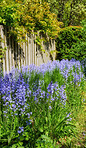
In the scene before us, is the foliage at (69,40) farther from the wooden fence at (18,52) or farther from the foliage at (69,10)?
the foliage at (69,10)

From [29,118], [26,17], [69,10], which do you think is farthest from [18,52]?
[69,10]

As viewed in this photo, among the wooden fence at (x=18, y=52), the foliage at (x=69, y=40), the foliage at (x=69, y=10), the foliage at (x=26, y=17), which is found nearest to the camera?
the foliage at (x=26, y=17)

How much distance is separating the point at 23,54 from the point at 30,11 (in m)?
1.83

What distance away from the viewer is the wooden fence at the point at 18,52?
4116 mm

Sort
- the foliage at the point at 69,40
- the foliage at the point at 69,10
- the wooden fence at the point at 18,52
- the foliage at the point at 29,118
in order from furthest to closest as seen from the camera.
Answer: the foliage at the point at 69,10 → the foliage at the point at 69,40 → the wooden fence at the point at 18,52 → the foliage at the point at 29,118

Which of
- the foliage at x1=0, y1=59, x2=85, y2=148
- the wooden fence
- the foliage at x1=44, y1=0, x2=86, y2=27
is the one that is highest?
the foliage at x1=44, y1=0, x2=86, y2=27

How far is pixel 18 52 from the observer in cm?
488

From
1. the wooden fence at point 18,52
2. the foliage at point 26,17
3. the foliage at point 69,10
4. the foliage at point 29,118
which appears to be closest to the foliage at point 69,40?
the foliage at point 26,17

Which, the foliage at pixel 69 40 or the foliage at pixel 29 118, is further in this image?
the foliage at pixel 69 40

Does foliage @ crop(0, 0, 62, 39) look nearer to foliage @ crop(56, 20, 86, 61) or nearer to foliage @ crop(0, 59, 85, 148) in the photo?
foliage @ crop(56, 20, 86, 61)

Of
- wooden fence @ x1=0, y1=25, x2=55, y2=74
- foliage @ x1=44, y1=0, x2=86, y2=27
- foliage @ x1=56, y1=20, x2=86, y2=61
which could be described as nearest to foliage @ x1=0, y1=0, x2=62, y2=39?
wooden fence @ x1=0, y1=25, x2=55, y2=74

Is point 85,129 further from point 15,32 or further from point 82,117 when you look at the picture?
point 15,32

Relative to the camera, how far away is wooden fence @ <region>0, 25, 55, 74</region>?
162 inches

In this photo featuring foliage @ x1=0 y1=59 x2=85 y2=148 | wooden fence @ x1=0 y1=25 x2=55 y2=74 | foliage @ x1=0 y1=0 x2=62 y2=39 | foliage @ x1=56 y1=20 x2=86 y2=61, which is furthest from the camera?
foliage @ x1=56 y1=20 x2=86 y2=61
